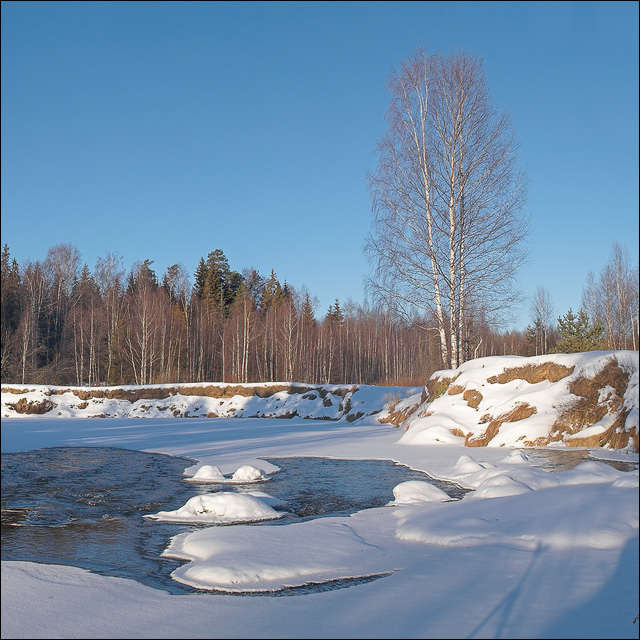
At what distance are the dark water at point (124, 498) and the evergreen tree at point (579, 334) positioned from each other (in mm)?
11347

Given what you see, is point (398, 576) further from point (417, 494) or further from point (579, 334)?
point (579, 334)

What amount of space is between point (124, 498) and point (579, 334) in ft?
55.2

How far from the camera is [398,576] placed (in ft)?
11.0

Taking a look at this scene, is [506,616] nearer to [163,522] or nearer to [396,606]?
[396,606]

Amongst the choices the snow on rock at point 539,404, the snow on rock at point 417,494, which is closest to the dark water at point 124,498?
the snow on rock at point 417,494

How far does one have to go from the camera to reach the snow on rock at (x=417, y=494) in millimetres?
5953

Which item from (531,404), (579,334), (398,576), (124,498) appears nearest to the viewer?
(398,576)

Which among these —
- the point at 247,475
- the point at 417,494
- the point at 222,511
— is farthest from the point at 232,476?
the point at 417,494

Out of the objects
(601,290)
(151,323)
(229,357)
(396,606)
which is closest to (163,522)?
(396,606)

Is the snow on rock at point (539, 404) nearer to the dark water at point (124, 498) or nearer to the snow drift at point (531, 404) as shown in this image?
the snow drift at point (531, 404)

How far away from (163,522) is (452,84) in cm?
1399

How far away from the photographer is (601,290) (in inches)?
1521

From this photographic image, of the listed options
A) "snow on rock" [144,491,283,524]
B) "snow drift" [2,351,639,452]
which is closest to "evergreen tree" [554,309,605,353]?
"snow drift" [2,351,639,452]

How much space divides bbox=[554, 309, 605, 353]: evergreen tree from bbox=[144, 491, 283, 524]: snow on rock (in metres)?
14.7
